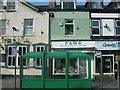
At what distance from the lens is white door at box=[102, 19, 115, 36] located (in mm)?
29453

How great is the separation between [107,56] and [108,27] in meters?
→ 3.00

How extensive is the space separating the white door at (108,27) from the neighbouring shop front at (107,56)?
1132mm

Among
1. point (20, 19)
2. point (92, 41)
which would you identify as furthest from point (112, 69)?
point (20, 19)

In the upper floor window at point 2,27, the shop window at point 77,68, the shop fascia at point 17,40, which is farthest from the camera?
the upper floor window at point 2,27

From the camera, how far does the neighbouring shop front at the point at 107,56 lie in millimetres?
28703

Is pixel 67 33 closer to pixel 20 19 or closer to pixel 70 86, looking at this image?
pixel 20 19

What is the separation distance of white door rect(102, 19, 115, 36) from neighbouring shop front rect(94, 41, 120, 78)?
1132 mm

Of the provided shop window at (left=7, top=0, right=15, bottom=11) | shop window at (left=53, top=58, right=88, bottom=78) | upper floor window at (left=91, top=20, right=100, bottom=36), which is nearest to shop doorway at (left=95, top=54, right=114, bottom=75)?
upper floor window at (left=91, top=20, right=100, bottom=36)

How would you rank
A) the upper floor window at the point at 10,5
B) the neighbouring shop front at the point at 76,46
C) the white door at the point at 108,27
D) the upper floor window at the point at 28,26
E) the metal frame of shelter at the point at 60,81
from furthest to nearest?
the upper floor window at the point at 10,5 < the upper floor window at the point at 28,26 < the white door at the point at 108,27 < the neighbouring shop front at the point at 76,46 < the metal frame of shelter at the point at 60,81

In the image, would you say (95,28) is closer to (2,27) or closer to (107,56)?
(107,56)

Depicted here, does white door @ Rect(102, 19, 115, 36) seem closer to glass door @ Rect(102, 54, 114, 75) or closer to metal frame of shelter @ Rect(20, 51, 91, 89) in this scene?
glass door @ Rect(102, 54, 114, 75)

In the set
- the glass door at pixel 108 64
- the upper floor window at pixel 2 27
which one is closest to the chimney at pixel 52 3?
the upper floor window at pixel 2 27

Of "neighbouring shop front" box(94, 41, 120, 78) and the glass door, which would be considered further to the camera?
the glass door

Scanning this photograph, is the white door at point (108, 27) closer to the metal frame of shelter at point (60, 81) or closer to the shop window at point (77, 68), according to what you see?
the shop window at point (77, 68)
